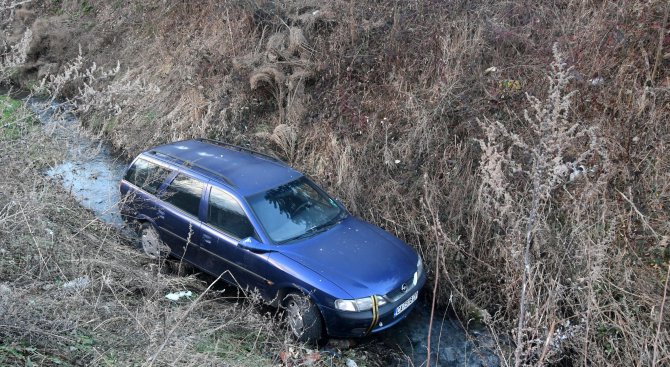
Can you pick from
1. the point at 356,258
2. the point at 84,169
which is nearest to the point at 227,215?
the point at 356,258

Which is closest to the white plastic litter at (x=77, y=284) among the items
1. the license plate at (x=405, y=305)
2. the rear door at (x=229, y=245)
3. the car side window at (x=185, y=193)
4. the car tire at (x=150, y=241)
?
the rear door at (x=229, y=245)

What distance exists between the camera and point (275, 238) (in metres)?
5.61

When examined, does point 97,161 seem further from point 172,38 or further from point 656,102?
point 656,102

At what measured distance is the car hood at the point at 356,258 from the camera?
5.18 metres

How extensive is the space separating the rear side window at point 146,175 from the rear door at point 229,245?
2.99ft

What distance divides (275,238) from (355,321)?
4.06 ft

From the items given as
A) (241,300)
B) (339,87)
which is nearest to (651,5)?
(339,87)

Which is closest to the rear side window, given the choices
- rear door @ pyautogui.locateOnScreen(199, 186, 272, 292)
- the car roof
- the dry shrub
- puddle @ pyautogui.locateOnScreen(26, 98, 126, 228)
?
the car roof

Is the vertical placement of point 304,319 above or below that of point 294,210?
below

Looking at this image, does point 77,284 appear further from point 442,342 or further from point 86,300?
point 442,342

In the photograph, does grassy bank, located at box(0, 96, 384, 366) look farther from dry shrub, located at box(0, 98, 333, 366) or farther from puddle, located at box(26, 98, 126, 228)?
puddle, located at box(26, 98, 126, 228)

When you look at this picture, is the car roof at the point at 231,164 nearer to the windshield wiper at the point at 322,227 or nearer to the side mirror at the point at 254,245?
the side mirror at the point at 254,245

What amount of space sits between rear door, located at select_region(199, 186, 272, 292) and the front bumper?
0.79 meters

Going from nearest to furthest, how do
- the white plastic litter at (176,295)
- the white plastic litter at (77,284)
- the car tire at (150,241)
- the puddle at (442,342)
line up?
the white plastic litter at (77,284) → the white plastic litter at (176,295) → the puddle at (442,342) → the car tire at (150,241)
